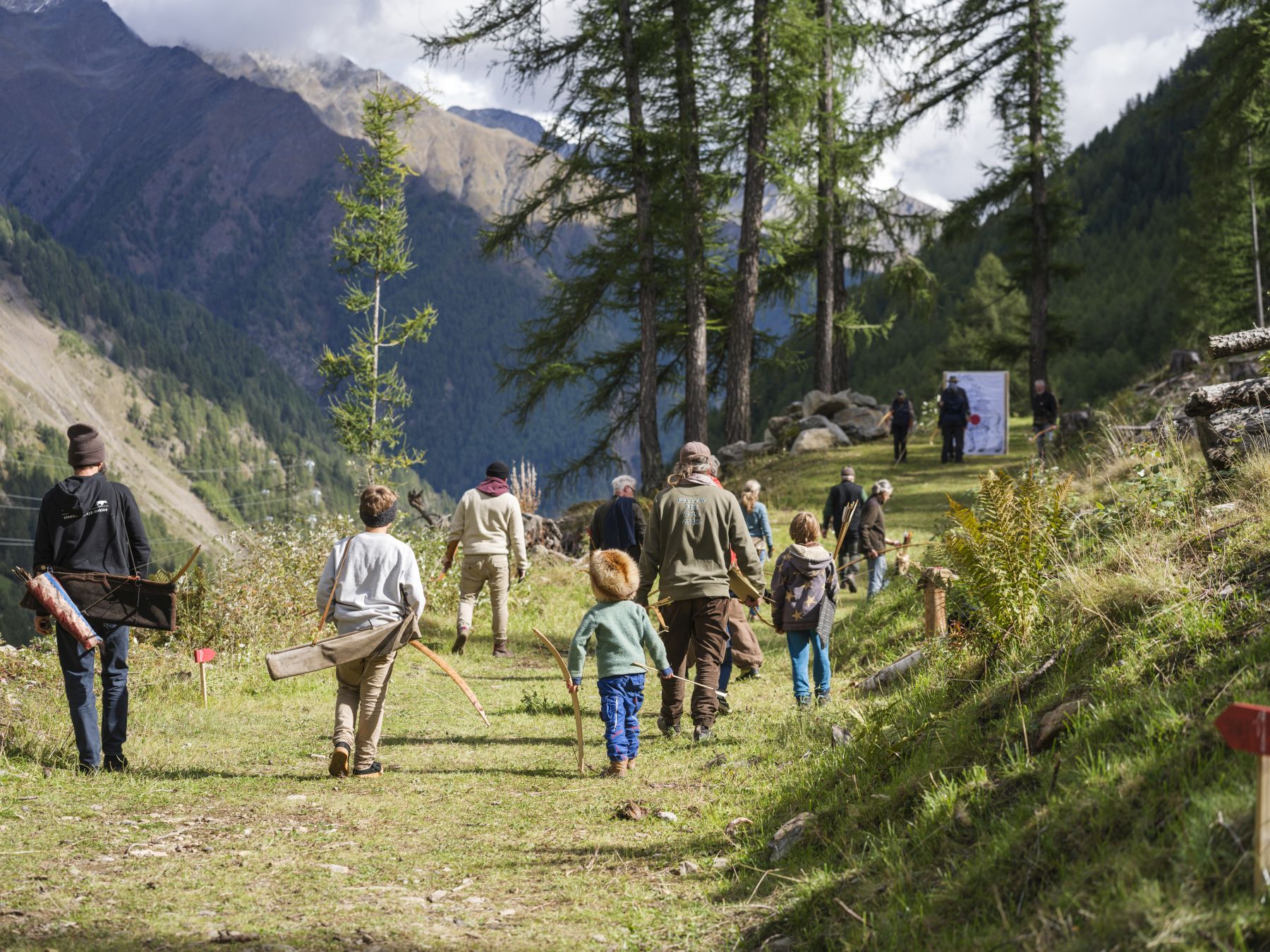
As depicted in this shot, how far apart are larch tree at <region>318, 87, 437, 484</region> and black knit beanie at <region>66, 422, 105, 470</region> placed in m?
12.9

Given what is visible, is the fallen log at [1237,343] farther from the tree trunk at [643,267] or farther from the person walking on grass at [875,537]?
the tree trunk at [643,267]

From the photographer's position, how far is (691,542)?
7566 mm

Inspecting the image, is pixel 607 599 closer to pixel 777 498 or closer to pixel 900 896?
pixel 900 896

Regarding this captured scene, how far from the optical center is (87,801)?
5918 millimetres

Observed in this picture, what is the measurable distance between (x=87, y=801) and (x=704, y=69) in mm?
19947

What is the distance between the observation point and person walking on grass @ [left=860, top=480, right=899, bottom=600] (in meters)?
13.2

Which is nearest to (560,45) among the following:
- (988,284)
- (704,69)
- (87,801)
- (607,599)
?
(704,69)

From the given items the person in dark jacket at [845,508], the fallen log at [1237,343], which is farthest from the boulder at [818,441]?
the fallen log at [1237,343]

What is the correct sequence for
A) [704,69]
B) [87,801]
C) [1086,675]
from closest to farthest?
[1086,675] < [87,801] < [704,69]

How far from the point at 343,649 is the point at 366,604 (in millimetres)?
347

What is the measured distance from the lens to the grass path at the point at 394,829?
4098 mm

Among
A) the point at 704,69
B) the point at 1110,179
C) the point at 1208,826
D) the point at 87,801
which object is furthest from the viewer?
the point at 1110,179

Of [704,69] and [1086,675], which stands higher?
[704,69]

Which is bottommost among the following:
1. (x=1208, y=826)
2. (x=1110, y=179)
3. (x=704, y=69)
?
(x=1208, y=826)
